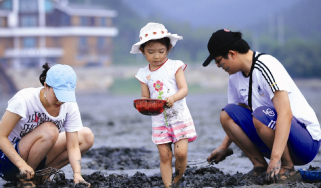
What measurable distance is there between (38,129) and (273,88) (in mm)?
1799

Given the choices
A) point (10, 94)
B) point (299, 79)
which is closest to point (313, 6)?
point (299, 79)

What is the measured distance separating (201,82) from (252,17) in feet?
117

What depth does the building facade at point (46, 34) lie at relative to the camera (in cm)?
3928

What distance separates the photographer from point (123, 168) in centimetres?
429

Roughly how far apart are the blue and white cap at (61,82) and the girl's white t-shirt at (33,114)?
29 centimetres

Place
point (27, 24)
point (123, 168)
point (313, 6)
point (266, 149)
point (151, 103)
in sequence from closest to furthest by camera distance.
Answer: point (151, 103) < point (266, 149) < point (123, 168) < point (27, 24) < point (313, 6)

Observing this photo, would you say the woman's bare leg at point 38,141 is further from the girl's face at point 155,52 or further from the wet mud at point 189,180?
the girl's face at point 155,52

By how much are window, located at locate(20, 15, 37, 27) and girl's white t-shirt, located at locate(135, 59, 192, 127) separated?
39.7m

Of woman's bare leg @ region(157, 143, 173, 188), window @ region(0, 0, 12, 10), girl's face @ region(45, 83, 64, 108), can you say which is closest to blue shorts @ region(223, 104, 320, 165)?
woman's bare leg @ region(157, 143, 173, 188)

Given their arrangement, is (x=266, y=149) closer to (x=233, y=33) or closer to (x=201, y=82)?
(x=233, y=33)

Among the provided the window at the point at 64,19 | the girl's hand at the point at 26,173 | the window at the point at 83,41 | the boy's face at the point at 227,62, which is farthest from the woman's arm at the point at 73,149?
the window at the point at 64,19

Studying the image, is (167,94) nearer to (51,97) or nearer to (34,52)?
(51,97)

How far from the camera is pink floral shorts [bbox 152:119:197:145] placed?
3145mm

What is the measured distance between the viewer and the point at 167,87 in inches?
126
